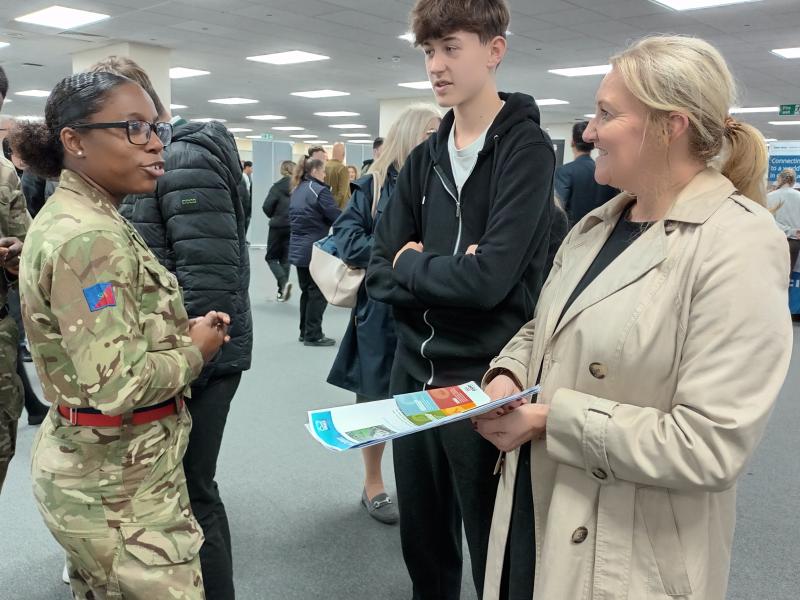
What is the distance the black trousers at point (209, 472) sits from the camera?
5.70ft

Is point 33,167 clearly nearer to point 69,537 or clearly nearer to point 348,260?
point 69,537

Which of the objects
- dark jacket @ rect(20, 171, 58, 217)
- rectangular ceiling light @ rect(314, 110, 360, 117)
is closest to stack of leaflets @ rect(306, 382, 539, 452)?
dark jacket @ rect(20, 171, 58, 217)

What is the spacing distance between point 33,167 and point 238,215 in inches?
23.6

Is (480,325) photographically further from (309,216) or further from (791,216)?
(791,216)

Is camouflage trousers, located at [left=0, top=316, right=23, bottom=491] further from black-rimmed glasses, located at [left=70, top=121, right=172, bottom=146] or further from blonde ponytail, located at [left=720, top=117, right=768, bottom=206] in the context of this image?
blonde ponytail, located at [left=720, top=117, right=768, bottom=206]

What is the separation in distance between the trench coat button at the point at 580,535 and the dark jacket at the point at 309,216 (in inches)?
188

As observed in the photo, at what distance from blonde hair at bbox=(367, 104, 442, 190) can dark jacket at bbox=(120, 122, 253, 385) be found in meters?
0.85

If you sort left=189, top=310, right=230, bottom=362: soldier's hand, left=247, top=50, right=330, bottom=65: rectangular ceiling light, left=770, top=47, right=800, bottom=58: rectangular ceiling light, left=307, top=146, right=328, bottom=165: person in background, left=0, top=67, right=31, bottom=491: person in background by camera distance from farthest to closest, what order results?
left=247, top=50, right=330, bottom=65: rectangular ceiling light, left=770, top=47, right=800, bottom=58: rectangular ceiling light, left=307, top=146, right=328, bottom=165: person in background, left=0, top=67, right=31, bottom=491: person in background, left=189, top=310, right=230, bottom=362: soldier's hand

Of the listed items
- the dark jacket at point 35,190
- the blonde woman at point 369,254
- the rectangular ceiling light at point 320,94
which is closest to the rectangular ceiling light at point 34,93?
the rectangular ceiling light at point 320,94

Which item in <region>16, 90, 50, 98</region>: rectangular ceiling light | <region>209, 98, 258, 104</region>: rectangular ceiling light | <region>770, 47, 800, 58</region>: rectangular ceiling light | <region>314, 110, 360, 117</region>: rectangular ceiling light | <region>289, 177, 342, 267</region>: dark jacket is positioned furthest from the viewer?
<region>314, 110, 360, 117</region>: rectangular ceiling light

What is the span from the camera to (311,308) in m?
5.58

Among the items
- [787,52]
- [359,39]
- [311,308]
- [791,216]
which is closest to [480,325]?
[311,308]

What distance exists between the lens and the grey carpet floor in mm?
2264

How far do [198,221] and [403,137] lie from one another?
1077 mm
